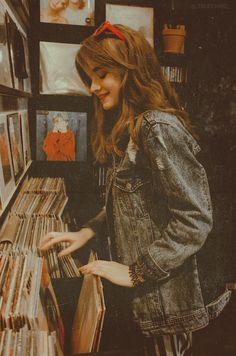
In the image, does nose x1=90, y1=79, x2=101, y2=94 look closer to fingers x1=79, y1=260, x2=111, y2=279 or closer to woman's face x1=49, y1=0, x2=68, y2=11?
woman's face x1=49, y1=0, x2=68, y2=11

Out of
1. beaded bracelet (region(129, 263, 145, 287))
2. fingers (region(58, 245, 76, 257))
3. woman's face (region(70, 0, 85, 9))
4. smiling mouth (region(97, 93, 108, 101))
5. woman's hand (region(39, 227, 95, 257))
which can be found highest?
woman's face (region(70, 0, 85, 9))

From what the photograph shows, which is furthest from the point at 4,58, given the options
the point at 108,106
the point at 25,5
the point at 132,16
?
the point at 132,16

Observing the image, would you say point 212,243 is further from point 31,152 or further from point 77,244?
point 31,152

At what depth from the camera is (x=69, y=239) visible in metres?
1.56

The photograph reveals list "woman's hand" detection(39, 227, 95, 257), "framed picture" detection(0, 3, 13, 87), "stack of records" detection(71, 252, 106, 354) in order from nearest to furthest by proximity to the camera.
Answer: "framed picture" detection(0, 3, 13, 87) → "stack of records" detection(71, 252, 106, 354) → "woman's hand" detection(39, 227, 95, 257)

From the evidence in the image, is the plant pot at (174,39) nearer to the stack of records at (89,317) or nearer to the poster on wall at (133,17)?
the poster on wall at (133,17)

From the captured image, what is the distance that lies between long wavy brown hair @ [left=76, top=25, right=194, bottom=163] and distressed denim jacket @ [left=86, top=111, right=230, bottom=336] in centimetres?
5

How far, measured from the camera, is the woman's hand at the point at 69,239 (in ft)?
4.92

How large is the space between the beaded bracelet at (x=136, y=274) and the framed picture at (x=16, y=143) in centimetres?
61

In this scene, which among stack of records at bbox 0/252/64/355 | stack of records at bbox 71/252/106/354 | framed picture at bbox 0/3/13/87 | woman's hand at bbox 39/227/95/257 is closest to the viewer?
stack of records at bbox 0/252/64/355

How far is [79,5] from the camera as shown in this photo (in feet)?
4.66

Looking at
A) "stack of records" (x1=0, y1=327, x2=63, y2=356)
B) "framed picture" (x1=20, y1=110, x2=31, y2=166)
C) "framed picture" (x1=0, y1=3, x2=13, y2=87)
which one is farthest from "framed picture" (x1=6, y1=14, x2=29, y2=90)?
"stack of records" (x1=0, y1=327, x2=63, y2=356)

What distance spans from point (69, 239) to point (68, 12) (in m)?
0.92

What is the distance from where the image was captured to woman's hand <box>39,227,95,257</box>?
59.1 inches
